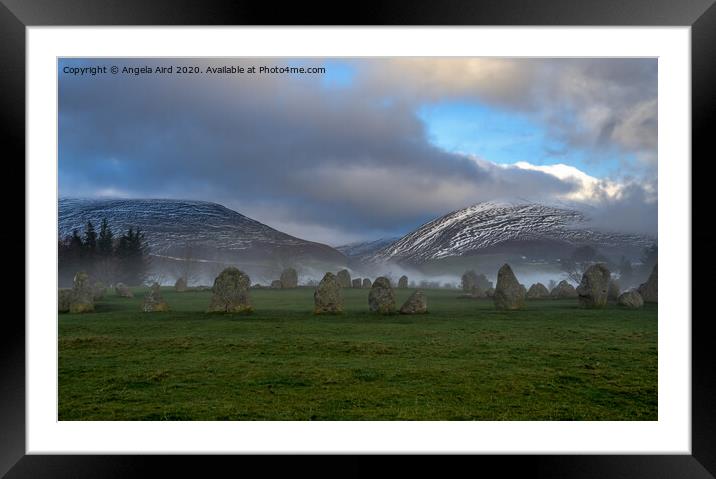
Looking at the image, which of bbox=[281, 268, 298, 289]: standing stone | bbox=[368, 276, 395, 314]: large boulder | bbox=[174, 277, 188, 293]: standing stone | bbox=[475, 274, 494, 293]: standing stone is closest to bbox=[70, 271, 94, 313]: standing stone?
bbox=[174, 277, 188, 293]: standing stone

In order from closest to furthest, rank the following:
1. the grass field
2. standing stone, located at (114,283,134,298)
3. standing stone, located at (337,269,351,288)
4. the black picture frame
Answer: the black picture frame → the grass field → standing stone, located at (114,283,134,298) → standing stone, located at (337,269,351,288)

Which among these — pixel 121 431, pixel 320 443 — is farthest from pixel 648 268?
pixel 121 431

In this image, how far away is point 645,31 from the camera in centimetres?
741

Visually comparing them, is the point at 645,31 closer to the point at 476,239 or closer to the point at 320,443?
the point at 320,443

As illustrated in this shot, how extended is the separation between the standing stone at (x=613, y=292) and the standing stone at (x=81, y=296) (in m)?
21.9

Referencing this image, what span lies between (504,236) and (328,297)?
24.6 meters

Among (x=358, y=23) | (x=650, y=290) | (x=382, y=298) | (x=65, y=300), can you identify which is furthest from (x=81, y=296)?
(x=650, y=290)

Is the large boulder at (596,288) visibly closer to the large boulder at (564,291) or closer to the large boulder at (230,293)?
the large boulder at (564,291)

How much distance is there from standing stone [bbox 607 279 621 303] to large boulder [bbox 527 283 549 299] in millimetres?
3750

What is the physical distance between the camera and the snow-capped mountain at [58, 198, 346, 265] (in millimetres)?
35781

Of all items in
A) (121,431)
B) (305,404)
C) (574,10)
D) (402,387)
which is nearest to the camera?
(574,10)

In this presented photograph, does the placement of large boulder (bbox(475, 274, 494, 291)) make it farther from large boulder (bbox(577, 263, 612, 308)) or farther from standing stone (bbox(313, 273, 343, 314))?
standing stone (bbox(313, 273, 343, 314))

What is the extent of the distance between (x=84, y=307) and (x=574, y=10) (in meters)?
19.0

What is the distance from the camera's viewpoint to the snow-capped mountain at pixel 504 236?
101ft
